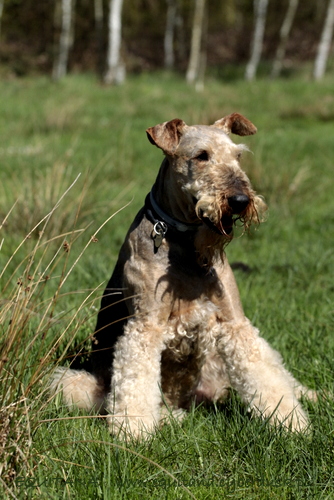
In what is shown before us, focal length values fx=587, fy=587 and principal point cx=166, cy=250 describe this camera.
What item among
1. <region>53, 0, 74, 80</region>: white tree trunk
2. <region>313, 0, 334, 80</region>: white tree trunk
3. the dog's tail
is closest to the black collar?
the dog's tail

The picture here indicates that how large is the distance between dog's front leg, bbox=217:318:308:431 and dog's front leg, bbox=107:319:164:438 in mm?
427

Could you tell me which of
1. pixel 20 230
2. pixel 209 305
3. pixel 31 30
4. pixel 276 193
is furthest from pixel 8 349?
pixel 31 30

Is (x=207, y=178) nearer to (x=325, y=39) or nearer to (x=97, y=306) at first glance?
(x=97, y=306)

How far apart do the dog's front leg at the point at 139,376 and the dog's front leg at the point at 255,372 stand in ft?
1.40

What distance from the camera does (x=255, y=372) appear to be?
11.0ft

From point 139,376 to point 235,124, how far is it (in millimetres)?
1756

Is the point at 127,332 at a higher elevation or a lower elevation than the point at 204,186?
lower

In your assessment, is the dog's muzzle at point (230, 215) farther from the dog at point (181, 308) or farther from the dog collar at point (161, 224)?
the dog collar at point (161, 224)

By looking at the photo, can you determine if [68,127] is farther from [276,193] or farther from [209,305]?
[209,305]

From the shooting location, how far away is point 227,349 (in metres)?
3.42

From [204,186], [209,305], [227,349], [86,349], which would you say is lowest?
[86,349]

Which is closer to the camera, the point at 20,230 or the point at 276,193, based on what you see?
the point at 20,230

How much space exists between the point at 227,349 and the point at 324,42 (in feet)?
86.2

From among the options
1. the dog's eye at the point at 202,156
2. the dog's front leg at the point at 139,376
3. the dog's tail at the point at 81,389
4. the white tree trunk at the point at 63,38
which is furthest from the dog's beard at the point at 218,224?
the white tree trunk at the point at 63,38
